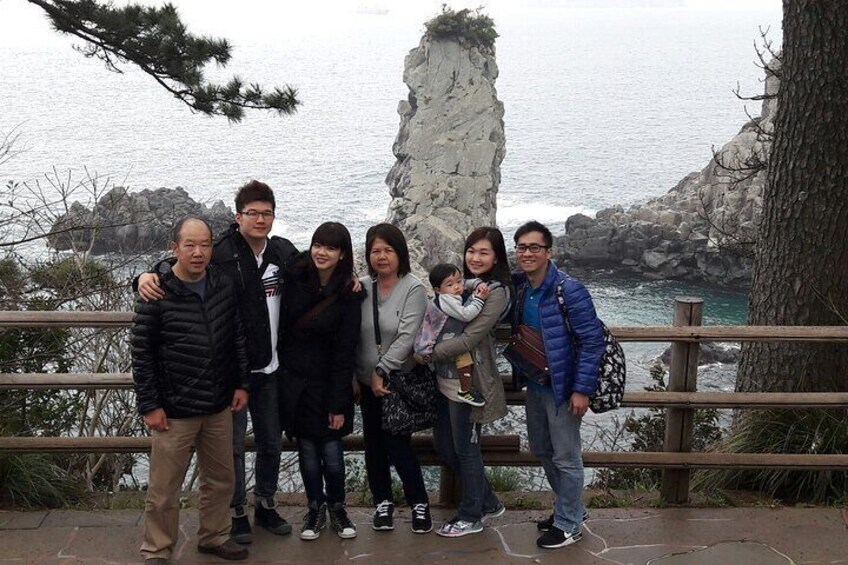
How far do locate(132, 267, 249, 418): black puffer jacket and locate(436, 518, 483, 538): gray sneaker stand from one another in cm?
131

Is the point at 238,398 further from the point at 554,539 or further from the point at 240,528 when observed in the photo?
the point at 554,539

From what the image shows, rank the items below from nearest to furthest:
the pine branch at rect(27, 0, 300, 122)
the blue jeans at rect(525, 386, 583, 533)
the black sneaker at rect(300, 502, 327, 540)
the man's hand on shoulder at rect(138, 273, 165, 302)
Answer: the man's hand on shoulder at rect(138, 273, 165, 302), the blue jeans at rect(525, 386, 583, 533), the black sneaker at rect(300, 502, 327, 540), the pine branch at rect(27, 0, 300, 122)

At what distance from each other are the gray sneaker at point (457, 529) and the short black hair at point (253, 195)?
1779mm

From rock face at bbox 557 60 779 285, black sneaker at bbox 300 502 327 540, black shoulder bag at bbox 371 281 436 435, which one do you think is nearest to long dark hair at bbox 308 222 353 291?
black shoulder bag at bbox 371 281 436 435

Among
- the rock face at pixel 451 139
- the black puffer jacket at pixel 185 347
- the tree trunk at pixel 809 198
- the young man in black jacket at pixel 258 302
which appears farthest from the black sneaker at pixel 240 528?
the rock face at pixel 451 139

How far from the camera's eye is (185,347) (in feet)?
12.5

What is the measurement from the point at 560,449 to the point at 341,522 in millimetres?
1123

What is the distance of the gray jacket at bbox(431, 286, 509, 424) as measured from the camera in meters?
4.15

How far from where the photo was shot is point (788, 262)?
5738 mm

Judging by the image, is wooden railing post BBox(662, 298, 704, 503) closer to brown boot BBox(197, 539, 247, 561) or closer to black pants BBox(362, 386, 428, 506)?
black pants BBox(362, 386, 428, 506)

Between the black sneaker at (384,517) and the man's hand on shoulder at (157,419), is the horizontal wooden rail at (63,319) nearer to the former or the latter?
the man's hand on shoulder at (157,419)

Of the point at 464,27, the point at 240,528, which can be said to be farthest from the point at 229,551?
the point at 464,27

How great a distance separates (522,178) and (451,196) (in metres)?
37.1

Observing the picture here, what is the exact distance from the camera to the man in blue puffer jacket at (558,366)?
13.5ft
